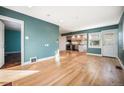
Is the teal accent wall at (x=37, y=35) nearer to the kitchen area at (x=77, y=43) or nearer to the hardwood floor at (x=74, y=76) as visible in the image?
the hardwood floor at (x=74, y=76)

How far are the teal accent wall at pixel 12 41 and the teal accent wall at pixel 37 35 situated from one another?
5.50m

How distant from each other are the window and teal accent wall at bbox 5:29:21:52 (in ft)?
25.9

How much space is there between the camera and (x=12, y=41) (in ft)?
28.8

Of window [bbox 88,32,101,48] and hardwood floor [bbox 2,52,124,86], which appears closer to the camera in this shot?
hardwood floor [bbox 2,52,124,86]

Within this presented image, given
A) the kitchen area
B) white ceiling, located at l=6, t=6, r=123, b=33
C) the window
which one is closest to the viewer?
white ceiling, located at l=6, t=6, r=123, b=33

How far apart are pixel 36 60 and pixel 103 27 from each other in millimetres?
5660

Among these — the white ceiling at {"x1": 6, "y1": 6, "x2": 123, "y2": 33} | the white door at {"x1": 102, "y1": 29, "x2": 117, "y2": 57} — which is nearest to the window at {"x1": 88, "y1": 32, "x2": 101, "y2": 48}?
the white door at {"x1": 102, "y1": 29, "x2": 117, "y2": 57}

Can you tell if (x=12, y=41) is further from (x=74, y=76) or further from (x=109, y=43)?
(x=109, y=43)

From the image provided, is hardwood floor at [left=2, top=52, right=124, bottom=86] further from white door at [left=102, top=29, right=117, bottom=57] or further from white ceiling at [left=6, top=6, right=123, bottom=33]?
white door at [left=102, top=29, right=117, bottom=57]

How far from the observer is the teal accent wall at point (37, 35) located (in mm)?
3889

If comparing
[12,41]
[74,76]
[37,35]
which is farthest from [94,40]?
[12,41]

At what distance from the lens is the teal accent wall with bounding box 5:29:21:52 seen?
8.37 m

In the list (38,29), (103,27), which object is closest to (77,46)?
(103,27)
